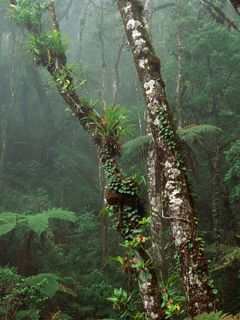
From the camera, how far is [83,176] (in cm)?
1688

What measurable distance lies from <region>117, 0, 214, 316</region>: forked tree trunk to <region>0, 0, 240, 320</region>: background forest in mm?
214

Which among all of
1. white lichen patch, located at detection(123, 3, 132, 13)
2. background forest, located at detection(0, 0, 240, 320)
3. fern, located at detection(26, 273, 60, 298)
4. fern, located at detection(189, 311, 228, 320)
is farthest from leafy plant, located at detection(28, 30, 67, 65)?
fern, located at detection(189, 311, 228, 320)

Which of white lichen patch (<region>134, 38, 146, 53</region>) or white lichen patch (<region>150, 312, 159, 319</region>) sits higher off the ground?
white lichen patch (<region>134, 38, 146, 53</region>)

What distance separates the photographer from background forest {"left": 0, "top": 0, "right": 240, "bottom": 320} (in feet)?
24.7

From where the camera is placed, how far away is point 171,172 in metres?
4.79

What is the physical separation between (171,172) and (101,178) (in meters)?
8.02

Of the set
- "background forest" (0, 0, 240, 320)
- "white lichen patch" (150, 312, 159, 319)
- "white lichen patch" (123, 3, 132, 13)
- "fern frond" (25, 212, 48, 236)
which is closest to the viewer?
"white lichen patch" (150, 312, 159, 319)

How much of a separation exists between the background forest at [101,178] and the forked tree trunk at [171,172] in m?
0.21

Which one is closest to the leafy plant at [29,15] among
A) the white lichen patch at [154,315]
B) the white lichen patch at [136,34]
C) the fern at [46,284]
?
the white lichen patch at [136,34]

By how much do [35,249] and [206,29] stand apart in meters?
8.38

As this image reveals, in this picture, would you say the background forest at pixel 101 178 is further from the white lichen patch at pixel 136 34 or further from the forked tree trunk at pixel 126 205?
the white lichen patch at pixel 136 34

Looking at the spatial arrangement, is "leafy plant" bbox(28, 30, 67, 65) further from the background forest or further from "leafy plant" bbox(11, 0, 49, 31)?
"leafy plant" bbox(11, 0, 49, 31)

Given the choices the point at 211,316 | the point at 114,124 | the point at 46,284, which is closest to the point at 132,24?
the point at 114,124

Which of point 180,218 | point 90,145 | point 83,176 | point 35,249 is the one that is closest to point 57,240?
point 35,249
